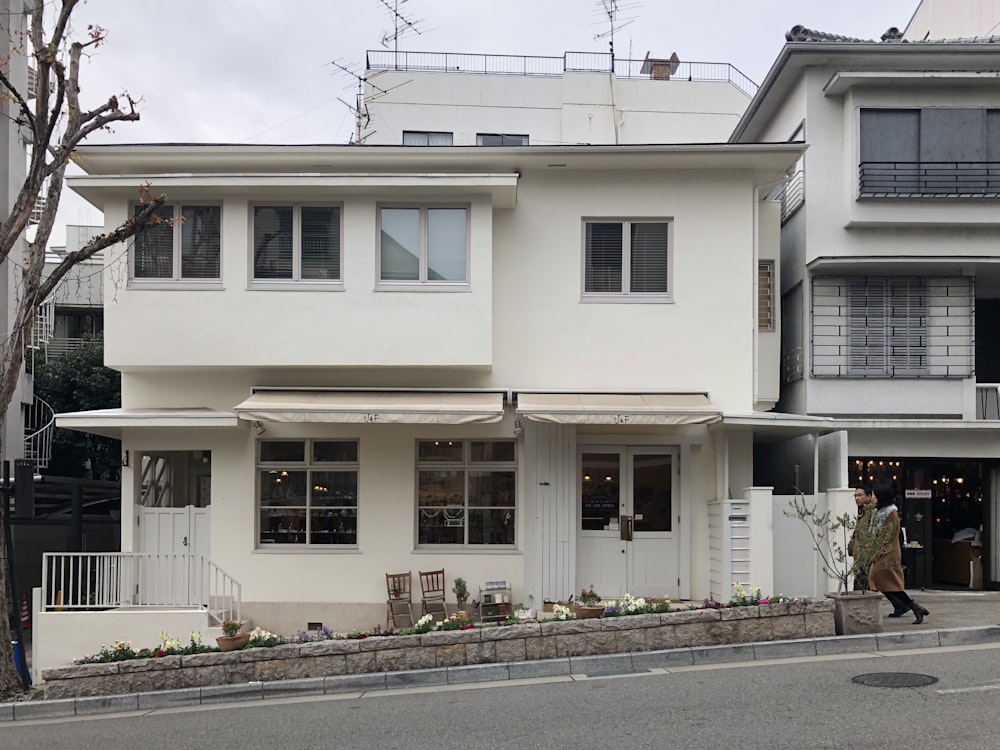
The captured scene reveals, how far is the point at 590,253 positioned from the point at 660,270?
3.67ft

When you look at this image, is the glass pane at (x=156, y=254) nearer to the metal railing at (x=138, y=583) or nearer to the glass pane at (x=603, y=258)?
the metal railing at (x=138, y=583)

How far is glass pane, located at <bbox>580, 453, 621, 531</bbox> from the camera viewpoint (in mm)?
15180

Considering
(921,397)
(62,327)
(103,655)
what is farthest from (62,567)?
(62,327)

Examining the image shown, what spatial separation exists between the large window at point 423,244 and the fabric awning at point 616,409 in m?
2.25

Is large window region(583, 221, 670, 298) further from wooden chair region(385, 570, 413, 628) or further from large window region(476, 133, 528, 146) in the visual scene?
large window region(476, 133, 528, 146)

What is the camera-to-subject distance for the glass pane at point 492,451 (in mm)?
15344

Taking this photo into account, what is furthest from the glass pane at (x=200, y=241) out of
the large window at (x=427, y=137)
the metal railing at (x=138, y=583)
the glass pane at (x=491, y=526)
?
the large window at (x=427, y=137)

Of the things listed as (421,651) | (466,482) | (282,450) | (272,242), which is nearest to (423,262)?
(272,242)

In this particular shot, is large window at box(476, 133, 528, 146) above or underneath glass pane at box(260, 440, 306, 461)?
above

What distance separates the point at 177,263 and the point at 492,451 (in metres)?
5.60

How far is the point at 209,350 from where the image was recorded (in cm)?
1475

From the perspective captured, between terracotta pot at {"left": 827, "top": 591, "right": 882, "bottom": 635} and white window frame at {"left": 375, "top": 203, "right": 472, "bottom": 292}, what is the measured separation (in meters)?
6.79

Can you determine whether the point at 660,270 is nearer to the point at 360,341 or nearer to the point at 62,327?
the point at 360,341

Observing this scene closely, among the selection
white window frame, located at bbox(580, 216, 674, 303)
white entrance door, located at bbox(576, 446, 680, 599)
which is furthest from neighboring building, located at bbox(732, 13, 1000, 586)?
white entrance door, located at bbox(576, 446, 680, 599)
